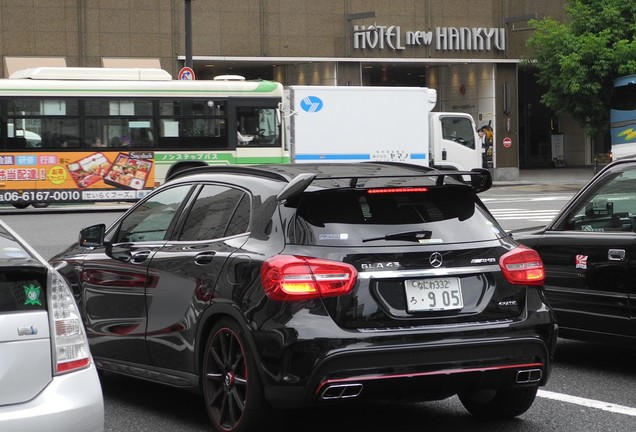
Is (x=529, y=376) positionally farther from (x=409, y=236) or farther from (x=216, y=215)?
(x=216, y=215)

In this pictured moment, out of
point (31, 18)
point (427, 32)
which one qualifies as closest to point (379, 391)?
point (31, 18)

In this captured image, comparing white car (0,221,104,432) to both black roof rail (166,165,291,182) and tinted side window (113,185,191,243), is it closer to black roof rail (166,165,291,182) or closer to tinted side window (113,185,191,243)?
black roof rail (166,165,291,182)

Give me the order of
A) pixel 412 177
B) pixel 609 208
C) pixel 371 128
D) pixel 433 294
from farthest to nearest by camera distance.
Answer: pixel 371 128
pixel 609 208
pixel 412 177
pixel 433 294

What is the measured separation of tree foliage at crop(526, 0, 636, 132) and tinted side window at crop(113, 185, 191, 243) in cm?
3635

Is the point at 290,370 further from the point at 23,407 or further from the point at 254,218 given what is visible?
the point at 23,407

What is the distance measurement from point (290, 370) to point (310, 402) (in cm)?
19

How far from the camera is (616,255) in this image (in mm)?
7914

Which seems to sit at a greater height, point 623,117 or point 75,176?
point 623,117

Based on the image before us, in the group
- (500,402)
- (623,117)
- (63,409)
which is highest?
(623,117)

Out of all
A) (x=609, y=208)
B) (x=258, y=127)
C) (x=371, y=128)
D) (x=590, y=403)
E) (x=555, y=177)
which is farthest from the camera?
(x=555, y=177)

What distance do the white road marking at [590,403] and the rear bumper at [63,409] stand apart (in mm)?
3634

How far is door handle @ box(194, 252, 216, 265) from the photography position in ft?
21.0

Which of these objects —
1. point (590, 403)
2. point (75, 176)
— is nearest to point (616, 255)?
point (590, 403)

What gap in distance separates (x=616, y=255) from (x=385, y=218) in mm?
2529
